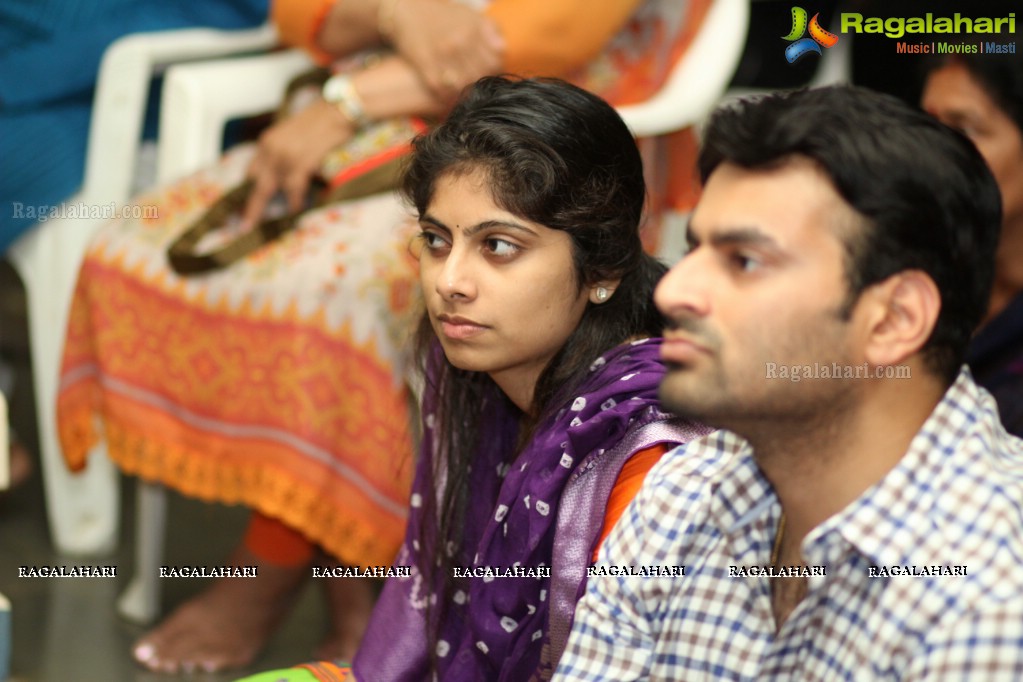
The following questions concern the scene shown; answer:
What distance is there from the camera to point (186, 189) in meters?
2.13

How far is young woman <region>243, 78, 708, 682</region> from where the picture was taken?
4.08 ft

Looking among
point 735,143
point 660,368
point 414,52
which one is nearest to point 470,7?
point 414,52

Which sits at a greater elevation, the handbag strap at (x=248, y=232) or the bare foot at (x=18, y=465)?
the handbag strap at (x=248, y=232)

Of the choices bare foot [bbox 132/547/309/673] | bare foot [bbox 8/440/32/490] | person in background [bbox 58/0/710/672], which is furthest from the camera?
bare foot [bbox 8/440/32/490]

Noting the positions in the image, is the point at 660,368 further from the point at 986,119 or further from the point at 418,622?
the point at 986,119

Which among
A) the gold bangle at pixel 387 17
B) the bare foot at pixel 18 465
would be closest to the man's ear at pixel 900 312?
the gold bangle at pixel 387 17

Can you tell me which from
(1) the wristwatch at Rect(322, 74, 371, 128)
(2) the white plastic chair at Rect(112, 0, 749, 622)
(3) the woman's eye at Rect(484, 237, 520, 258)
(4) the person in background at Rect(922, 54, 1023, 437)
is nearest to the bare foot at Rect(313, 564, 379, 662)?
(2) the white plastic chair at Rect(112, 0, 749, 622)

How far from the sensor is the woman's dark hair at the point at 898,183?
0.93 meters

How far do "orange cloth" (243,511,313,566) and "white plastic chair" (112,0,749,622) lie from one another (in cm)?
24

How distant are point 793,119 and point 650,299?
482 mm

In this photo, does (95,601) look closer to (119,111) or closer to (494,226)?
(119,111)

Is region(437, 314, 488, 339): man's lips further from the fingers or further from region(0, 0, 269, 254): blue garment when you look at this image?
region(0, 0, 269, 254): blue garment

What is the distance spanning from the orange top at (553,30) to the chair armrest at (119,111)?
679 mm

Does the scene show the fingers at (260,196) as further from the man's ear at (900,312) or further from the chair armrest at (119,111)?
the man's ear at (900,312)
